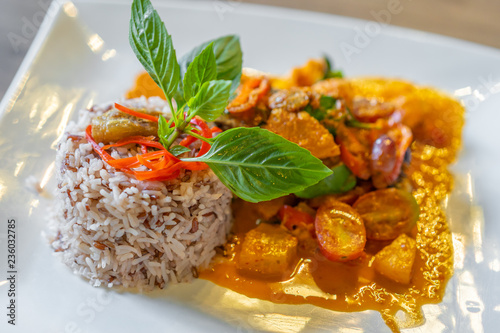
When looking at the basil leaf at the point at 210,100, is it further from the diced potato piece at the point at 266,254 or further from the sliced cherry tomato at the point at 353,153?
the sliced cherry tomato at the point at 353,153

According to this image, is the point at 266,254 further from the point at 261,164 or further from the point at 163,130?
the point at 163,130

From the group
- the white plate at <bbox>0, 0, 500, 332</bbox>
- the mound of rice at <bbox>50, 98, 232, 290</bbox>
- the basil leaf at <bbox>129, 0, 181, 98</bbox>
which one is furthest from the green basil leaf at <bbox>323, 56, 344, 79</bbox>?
the basil leaf at <bbox>129, 0, 181, 98</bbox>

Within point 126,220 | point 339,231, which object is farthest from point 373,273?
point 126,220

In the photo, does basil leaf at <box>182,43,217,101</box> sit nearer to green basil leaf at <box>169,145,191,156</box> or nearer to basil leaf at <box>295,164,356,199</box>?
green basil leaf at <box>169,145,191,156</box>

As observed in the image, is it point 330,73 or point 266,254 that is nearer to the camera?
point 266,254

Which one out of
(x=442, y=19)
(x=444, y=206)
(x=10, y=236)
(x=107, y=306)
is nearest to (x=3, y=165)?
(x=10, y=236)

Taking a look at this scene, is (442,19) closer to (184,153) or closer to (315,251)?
(315,251)

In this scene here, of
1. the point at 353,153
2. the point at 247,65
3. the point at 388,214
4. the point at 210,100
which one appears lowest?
the point at 388,214
